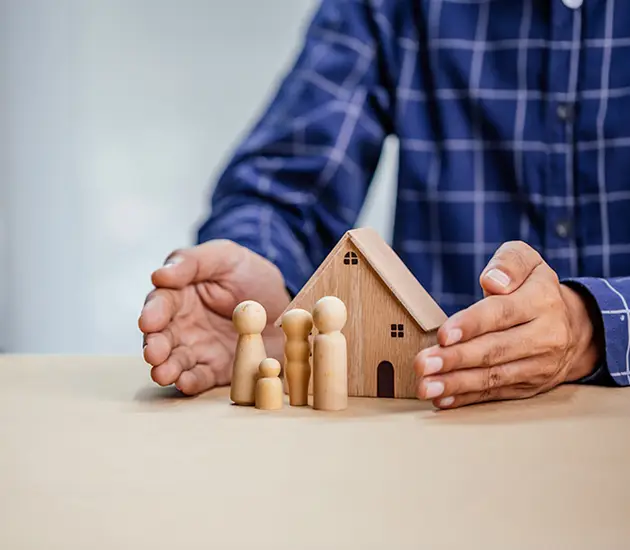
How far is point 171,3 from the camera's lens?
2689 millimetres

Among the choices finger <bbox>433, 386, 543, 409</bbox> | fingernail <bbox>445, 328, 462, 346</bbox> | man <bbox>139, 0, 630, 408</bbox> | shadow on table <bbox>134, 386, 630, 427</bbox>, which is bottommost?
shadow on table <bbox>134, 386, 630, 427</bbox>

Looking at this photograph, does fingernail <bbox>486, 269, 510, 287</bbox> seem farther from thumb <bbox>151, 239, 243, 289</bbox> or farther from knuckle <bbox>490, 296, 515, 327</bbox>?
thumb <bbox>151, 239, 243, 289</bbox>

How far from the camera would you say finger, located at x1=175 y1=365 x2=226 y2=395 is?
2.92ft

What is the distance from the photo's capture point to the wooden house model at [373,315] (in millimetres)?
853

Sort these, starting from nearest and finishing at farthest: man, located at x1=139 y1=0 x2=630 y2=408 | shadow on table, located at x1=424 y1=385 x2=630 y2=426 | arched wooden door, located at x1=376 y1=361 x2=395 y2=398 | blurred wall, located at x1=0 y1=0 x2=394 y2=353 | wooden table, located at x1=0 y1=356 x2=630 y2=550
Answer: wooden table, located at x1=0 y1=356 x2=630 y2=550 → shadow on table, located at x1=424 y1=385 x2=630 y2=426 → arched wooden door, located at x1=376 y1=361 x2=395 y2=398 → man, located at x1=139 y1=0 x2=630 y2=408 → blurred wall, located at x1=0 y1=0 x2=394 y2=353

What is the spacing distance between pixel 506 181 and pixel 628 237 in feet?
0.68

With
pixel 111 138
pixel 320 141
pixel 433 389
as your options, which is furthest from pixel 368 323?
pixel 111 138

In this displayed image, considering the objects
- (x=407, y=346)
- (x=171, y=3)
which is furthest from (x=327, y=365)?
(x=171, y=3)

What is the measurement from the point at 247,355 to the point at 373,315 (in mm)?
131

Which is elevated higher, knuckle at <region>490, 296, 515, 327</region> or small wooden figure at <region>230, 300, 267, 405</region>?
knuckle at <region>490, 296, 515, 327</region>

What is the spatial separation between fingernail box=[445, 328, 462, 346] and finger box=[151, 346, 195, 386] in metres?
0.29

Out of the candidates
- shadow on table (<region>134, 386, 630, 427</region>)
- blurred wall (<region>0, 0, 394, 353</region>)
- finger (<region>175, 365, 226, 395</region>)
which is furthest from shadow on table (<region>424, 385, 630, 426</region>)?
blurred wall (<region>0, 0, 394, 353</region>)

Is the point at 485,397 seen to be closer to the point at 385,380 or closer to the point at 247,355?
the point at 385,380

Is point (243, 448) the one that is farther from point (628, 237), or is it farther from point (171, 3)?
point (171, 3)
